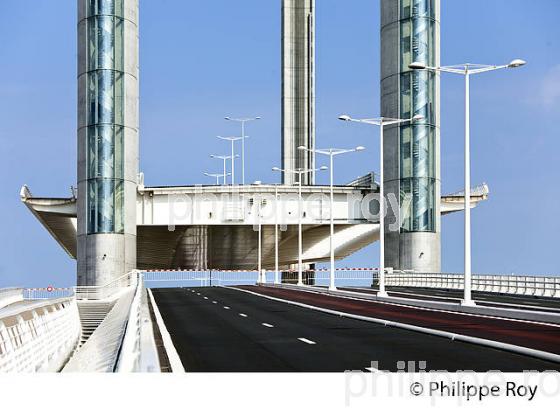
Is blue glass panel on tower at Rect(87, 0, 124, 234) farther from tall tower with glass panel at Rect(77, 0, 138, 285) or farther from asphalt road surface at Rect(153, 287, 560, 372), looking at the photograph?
asphalt road surface at Rect(153, 287, 560, 372)

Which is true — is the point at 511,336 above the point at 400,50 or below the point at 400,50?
below

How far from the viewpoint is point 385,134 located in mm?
109125

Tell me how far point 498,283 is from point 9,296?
3321cm

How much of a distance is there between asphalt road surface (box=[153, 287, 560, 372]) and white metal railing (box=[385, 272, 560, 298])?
31350 millimetres

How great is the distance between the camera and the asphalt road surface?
18.7 metres

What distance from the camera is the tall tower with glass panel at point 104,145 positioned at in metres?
102

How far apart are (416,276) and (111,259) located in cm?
3059

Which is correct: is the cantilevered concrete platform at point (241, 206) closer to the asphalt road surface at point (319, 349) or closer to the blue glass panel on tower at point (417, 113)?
the blue glass panel on tower at point (417, 113)

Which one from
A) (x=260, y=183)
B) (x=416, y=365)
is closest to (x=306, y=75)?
(x=260, y=183)

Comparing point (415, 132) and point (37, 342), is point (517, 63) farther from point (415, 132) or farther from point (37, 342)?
point (415, 132)

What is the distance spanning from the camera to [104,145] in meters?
102

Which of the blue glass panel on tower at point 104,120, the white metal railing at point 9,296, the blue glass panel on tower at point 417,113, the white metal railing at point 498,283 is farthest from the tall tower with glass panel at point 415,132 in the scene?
the white metal railing at point 9,296

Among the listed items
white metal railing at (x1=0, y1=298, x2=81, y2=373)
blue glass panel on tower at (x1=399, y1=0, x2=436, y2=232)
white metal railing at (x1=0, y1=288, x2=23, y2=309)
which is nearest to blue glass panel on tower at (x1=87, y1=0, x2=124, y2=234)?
white metal railing at (x1=0, y1=288, x2=23, y2=309)

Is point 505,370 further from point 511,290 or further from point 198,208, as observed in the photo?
point 198,208
